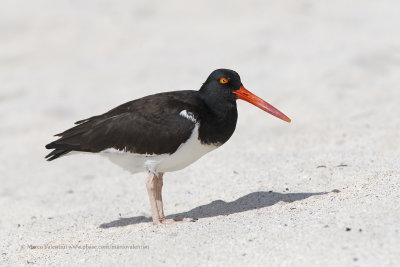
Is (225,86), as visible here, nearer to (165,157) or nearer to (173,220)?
(165,157)

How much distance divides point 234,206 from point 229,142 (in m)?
3.55

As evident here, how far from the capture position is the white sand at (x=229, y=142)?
531 centimetres

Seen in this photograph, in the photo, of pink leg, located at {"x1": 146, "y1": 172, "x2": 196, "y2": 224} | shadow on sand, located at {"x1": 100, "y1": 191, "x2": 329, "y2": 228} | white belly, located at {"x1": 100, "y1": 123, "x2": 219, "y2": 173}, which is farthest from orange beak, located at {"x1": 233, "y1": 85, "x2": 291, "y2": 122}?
pink leg, located at {"x1": 146, "y1": 172, "x2": 196, "y2": 224}

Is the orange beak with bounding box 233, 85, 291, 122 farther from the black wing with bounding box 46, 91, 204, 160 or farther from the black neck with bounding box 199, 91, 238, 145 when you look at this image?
the black wing with bounding box 46, 91, 204, 160

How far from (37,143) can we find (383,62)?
7.09 m

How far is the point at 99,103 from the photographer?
13094 mm

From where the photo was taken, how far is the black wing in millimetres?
6277

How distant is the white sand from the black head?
1.25m

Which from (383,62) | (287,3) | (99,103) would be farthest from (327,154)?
(287,3)

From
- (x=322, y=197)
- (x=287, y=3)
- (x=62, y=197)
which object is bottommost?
(x=322, y=197)

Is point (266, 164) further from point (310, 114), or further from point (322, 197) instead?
point (310, 114)

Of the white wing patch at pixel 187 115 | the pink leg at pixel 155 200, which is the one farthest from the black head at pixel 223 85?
the pink leg at pixel 155 200

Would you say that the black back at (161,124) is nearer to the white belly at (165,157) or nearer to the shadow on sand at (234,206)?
the white belly at (165,157)

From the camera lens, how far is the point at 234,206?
6883 millimetres
